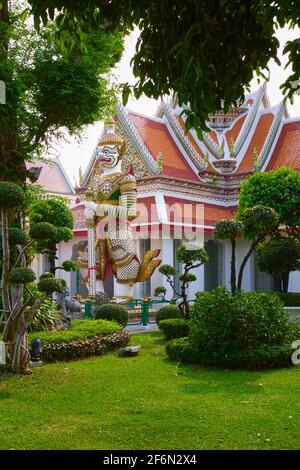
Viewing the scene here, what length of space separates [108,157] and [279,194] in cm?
472

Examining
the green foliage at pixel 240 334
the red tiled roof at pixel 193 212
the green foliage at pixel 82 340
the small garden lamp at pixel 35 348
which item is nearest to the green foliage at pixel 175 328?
the green foliage at pixel 82 340

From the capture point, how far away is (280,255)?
16312mm

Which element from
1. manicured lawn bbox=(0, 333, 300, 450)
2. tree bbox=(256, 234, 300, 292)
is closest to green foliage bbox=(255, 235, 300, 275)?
tree bbox=(256, 234, 300, 292)

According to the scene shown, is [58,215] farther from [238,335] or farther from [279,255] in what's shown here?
[238,335]

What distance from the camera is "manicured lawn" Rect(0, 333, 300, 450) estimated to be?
4.68 metres

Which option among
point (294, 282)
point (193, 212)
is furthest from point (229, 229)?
point (294, 282)

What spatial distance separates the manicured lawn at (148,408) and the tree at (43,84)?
10.5ft

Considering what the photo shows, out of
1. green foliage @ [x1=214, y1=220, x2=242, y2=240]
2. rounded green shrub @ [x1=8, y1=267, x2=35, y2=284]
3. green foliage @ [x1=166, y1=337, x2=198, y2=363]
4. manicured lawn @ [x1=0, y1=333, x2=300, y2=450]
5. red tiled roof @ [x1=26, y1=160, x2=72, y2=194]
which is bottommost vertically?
manicured lawn @ [x1=0, y1=333, x2=300, y2=450]

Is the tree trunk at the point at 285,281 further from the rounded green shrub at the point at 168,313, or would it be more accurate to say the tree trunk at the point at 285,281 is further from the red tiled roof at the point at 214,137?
the red tiled roof at the point at 214,137

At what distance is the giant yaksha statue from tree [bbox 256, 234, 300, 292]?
347 cm

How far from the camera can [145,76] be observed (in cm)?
354

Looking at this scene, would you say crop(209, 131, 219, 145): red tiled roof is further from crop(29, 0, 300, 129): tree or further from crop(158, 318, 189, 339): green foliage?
crop(29, 0, 300, 129): tree

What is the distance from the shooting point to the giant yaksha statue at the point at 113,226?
14602 mm
